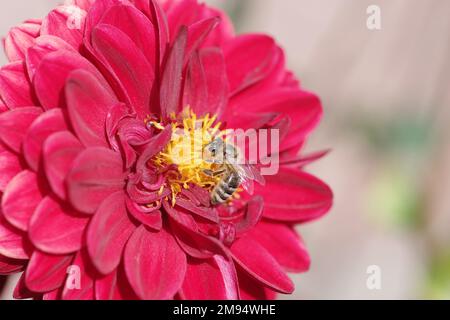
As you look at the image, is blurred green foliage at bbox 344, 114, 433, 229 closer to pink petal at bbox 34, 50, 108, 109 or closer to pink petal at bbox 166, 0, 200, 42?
pink petal at bbox 166, 0, 200, 42

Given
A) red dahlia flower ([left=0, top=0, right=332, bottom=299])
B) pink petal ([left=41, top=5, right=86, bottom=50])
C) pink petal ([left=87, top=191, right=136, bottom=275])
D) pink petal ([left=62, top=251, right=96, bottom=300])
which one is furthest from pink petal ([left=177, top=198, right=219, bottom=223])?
pink petal ([left=41, top=5, right=86, bottom=50])

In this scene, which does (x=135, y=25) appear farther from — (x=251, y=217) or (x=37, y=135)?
(x=251, y=217)

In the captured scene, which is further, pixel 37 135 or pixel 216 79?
pixel 216 79

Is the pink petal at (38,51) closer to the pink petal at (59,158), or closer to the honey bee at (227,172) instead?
the pink petal at (59,158)

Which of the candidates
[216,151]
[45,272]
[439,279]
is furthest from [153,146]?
[439,279]

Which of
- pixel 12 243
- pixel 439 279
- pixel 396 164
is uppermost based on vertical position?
pixel 12 243
